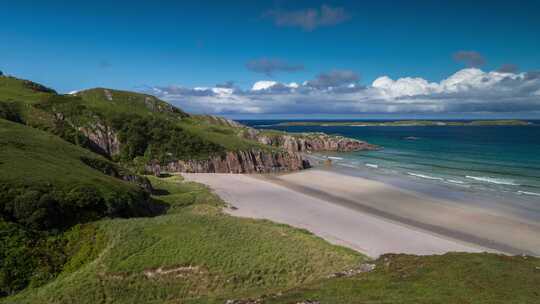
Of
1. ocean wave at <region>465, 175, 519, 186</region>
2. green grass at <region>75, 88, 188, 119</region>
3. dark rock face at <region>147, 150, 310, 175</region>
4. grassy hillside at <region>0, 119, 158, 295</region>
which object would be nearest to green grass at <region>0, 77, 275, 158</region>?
dark rock face at <region>147, 150, 310, 175</region>

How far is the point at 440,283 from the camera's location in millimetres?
17547

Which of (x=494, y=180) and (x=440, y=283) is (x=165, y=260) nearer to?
(x=440, y=283)

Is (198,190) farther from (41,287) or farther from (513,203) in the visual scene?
(513,203)

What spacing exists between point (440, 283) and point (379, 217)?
2726cm

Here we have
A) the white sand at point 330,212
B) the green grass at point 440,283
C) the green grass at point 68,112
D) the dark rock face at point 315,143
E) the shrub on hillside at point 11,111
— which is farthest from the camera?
the dark rock face at point 315,143

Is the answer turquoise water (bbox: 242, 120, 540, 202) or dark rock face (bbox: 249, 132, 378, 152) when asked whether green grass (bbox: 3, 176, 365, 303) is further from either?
dark rock face (bbox: 249, 132, 378, 152)

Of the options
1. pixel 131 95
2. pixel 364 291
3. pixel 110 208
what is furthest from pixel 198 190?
pixel 131 95

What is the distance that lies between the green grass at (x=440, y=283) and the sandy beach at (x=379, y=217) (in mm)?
10780

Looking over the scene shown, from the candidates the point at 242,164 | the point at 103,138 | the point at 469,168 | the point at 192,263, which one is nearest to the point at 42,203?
the point at 192,263

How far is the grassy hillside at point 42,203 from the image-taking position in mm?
23281

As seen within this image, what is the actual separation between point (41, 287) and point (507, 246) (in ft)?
140

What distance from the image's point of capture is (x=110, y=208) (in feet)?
103

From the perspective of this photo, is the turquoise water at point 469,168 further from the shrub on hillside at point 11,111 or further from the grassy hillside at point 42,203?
the shrub on hillside at point 11,111

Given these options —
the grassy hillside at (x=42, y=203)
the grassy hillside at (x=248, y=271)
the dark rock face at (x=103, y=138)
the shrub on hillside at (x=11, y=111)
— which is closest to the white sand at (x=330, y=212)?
the grassy hillside at (x=248, y=271)
